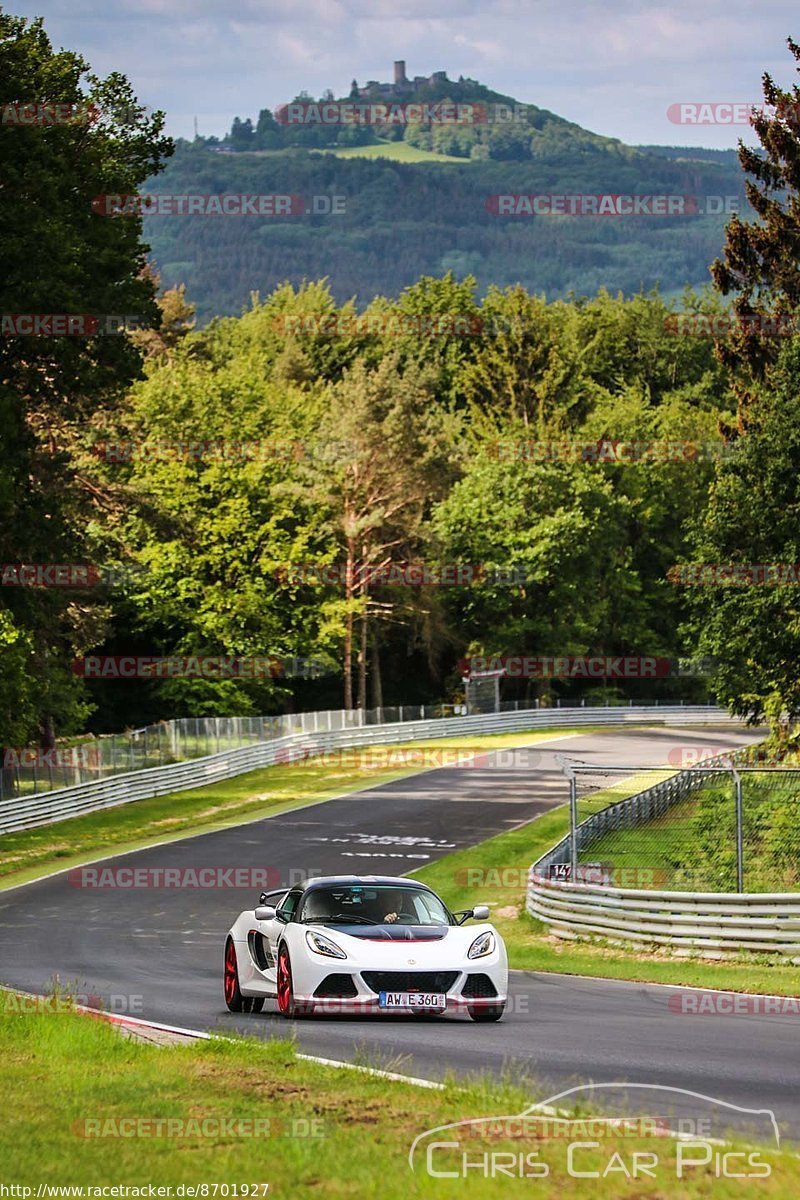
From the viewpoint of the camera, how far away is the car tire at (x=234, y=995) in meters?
15.9

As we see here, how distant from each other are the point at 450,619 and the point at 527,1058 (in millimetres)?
84050

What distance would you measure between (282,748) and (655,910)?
41592 mm

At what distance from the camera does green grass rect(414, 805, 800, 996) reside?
19906 millimetres

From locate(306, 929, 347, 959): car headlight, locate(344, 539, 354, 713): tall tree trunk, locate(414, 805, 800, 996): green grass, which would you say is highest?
locate(306, 929, 347, 959): car headlight

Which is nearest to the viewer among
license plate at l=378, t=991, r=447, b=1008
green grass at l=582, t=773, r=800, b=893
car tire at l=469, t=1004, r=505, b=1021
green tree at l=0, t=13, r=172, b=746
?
license plate at l=378, t=991, r=447, b=1008

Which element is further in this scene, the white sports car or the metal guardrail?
the metal guardrail

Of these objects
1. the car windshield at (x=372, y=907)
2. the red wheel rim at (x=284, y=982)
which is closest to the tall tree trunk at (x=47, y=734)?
the car windshield at (x=372, y=907)

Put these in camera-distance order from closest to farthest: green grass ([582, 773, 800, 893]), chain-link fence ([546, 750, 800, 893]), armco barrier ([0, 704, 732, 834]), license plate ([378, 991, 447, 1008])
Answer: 1. license plate ([378, 991, 447, 1008])
2. chain-link fence ([546, 750, 800, 893])
3. green grass ([582, 773, 800, 893])
4. armco barrier ([0, 704, 732, 834])

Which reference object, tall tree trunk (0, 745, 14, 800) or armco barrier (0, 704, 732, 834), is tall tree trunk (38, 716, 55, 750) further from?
tall tree trunk (0, 745, 14, 800)

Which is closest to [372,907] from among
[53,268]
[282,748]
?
[53,268]

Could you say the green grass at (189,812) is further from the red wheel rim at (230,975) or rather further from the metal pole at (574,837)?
the red wheel rim at (230,975)

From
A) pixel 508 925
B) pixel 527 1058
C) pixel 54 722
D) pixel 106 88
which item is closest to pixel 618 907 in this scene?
pixel 508 925

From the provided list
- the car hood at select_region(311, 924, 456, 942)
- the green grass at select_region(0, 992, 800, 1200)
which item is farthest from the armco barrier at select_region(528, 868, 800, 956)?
the green grass at select_region(0, 992, 800, 1200)

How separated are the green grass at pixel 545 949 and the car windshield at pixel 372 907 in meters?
4.52
